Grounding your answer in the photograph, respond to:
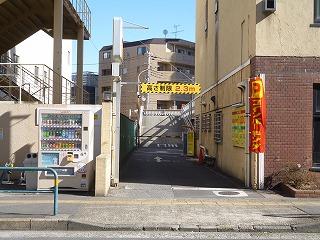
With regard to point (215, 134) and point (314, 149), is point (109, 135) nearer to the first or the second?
point (314, 149)

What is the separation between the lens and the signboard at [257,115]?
11.4 metres

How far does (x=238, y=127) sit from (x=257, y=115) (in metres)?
1.96

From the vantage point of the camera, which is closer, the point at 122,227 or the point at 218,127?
the point at 122,227

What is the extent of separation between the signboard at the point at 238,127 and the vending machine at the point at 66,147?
4.66 metres

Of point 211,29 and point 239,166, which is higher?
point 211,29

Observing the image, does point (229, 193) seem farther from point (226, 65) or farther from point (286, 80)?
point (226, 65)

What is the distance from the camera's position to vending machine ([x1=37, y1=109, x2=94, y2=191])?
10.9 meters

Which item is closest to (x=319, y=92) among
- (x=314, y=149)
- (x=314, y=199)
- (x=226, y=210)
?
(x=314, y=149)

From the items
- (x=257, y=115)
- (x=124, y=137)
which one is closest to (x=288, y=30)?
(x=257, y=115)

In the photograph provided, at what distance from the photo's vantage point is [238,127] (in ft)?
44.0

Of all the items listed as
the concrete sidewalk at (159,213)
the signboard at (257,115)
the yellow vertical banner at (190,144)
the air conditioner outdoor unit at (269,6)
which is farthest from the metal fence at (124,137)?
the air conditioner outdoor unit at (269,6)

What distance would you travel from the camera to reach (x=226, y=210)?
358 inches

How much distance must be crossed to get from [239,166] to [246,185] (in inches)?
→ 53.3

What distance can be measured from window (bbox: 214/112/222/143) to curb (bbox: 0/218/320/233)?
9438mm
